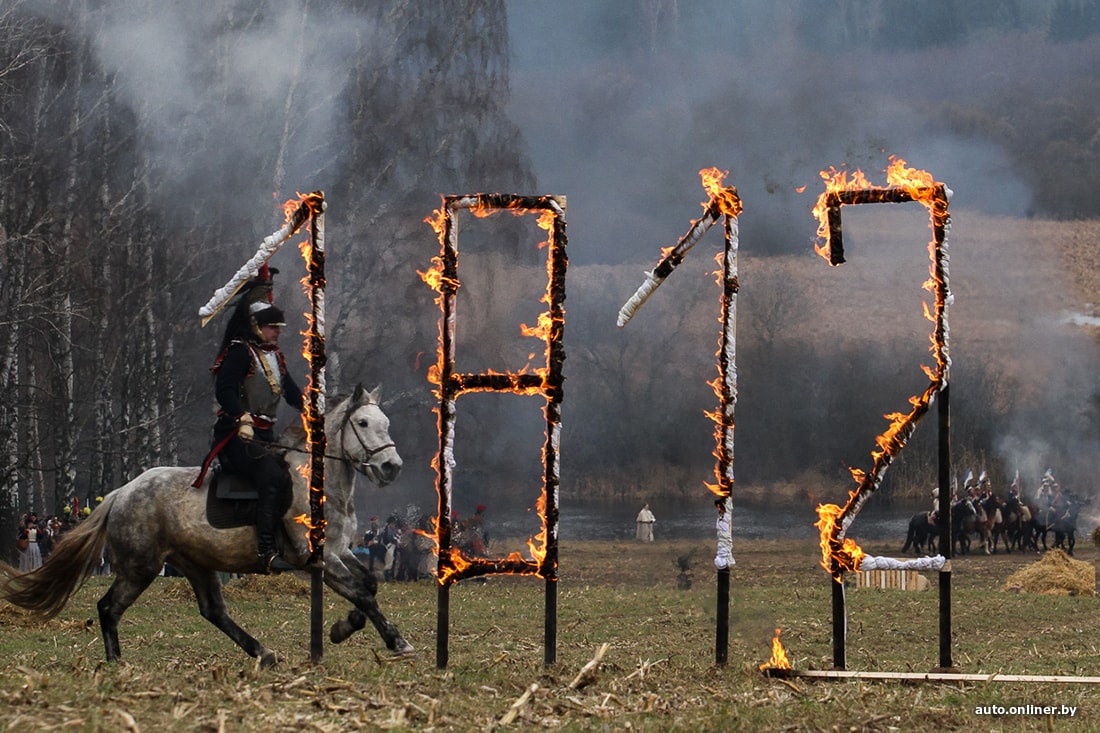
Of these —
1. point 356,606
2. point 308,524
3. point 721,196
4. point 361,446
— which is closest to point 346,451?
point 361,446

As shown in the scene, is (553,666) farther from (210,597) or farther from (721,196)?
(721,196)

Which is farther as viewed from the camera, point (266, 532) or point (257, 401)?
point (257, 401)

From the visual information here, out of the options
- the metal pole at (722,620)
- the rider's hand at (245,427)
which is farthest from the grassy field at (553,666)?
the rider's hand at (245,427)

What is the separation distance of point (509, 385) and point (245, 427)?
284 cm

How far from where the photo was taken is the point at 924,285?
1197 cm

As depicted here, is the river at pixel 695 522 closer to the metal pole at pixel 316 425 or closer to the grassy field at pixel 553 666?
the grassy field at pixel 553 666

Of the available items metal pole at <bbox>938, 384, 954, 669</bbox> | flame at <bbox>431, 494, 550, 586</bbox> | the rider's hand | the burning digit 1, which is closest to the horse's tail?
the rider's hand

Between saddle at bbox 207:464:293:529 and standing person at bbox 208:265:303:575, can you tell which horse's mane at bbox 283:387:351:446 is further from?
saddle at bbox 207:464:293:529

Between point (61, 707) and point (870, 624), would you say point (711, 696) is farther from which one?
point (870, 624)

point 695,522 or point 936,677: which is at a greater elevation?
point 936,677

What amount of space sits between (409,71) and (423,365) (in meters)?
9.48

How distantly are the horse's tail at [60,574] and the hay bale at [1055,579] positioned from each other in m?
18.4

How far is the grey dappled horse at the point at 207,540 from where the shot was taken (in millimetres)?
13609

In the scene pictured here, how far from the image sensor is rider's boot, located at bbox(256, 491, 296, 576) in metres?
13.5
